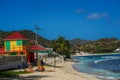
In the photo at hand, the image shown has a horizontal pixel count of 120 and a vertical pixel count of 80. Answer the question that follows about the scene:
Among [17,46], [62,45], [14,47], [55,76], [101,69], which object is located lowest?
[55,76]

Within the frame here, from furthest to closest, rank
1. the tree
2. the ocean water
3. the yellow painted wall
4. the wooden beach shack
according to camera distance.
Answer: the tree, the yellow painted wall, the wooden beach shack, the ocean water

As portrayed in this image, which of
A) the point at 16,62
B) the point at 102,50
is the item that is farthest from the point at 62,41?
the point at 102,50

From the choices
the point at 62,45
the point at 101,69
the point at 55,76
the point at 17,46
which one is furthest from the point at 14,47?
the point at 62,45

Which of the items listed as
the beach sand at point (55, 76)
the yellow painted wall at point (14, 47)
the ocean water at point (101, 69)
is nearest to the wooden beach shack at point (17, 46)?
the yellow painted wall at point (14, 47)

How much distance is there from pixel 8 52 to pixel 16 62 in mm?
7996

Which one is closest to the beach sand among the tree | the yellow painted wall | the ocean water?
the ocean water

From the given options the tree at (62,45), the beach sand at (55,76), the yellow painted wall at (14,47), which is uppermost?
the tree at (62,45)

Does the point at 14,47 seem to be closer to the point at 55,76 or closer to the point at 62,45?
the point at 55,76

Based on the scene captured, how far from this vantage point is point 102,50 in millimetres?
199500

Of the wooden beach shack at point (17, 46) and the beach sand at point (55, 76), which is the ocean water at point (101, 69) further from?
the wooden beach shack at point (17, 46)

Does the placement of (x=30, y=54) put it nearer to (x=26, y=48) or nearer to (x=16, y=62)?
(x=26, y=48)

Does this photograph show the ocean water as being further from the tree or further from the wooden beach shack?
the tree

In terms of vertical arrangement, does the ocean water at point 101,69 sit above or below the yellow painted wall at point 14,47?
below

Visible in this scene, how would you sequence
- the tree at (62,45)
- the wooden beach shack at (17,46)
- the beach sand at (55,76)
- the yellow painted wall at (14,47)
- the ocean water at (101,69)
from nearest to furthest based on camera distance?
the beach sand at (55,76)
the ocean water at (101,69)
the wooden beach shack at (17,46)
the yellow painted wall at (14,47)
the tree at (62,45)
